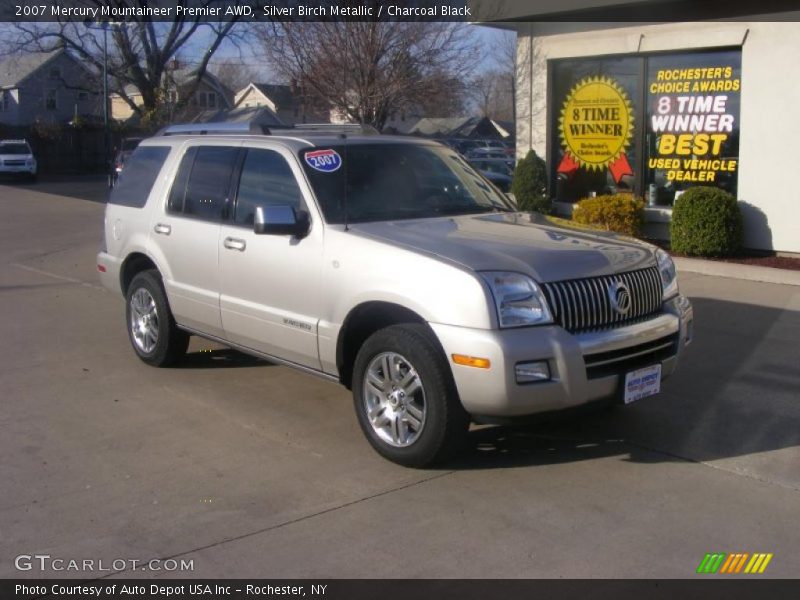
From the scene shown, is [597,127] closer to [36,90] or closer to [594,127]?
[594,127]

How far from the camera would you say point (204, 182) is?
6961 mm

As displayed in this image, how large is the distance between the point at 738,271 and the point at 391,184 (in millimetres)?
6239

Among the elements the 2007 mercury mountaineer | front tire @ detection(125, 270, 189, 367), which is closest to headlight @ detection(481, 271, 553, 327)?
the 2007 mercury mountaineer

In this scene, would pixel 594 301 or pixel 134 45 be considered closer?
pixel 594 301

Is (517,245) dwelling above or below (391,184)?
below

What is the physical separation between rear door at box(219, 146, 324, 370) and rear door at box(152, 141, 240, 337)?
144 mm

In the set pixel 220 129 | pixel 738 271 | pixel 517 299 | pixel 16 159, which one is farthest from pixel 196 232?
pixel 16 159

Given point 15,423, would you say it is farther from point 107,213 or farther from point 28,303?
point 28,303

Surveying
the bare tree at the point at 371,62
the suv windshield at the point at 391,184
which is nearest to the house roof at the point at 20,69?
the bare tree at the point at 371,62

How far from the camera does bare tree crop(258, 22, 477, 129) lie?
1549 cm
